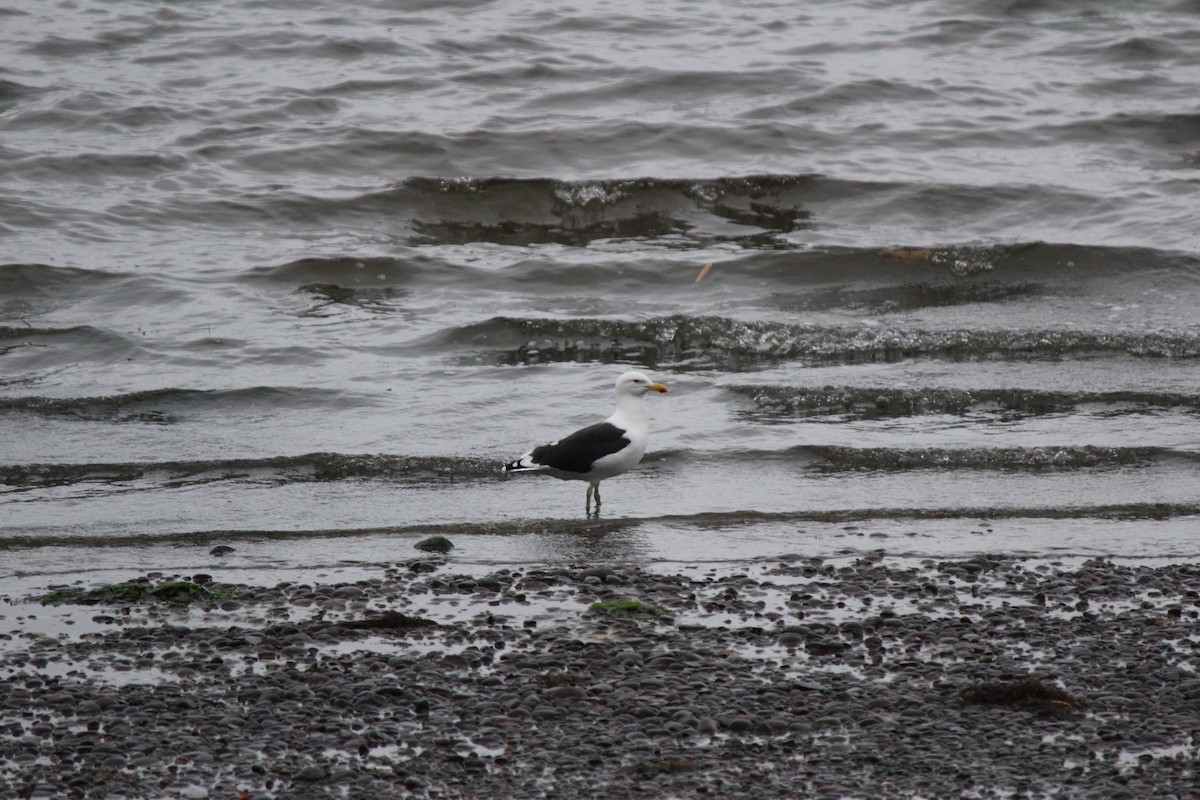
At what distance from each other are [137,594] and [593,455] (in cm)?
325

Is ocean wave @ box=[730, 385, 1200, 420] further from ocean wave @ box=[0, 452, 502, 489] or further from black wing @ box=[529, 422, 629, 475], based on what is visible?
ocean wave @ box=[0, 452, 502, 489]

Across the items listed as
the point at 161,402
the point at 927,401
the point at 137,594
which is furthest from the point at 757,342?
the point at 137,594

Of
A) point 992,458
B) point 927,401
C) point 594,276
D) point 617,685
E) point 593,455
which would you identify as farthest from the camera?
point 594,276

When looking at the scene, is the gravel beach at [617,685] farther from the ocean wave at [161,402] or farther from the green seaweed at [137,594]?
the ocean wave at [161,402]

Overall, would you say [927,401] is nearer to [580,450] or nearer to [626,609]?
[580,450]

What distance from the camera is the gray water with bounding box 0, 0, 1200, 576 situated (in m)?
9.43

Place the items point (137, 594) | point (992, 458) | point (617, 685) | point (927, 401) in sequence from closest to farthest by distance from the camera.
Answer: point (617, 685) < point (137, 594) < point (992, 458) < point (927, 401)

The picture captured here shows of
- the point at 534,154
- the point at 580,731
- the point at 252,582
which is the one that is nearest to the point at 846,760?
the point at 580,731

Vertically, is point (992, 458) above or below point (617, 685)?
below

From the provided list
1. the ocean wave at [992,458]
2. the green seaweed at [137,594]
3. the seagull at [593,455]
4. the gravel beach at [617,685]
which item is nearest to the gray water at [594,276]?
the ocean wave at [992,458]

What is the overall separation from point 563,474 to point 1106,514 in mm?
3470

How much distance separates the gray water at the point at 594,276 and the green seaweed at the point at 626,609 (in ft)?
4.37

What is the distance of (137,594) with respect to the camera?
706 centimetres

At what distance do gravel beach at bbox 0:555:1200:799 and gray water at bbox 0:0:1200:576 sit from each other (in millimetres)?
956
